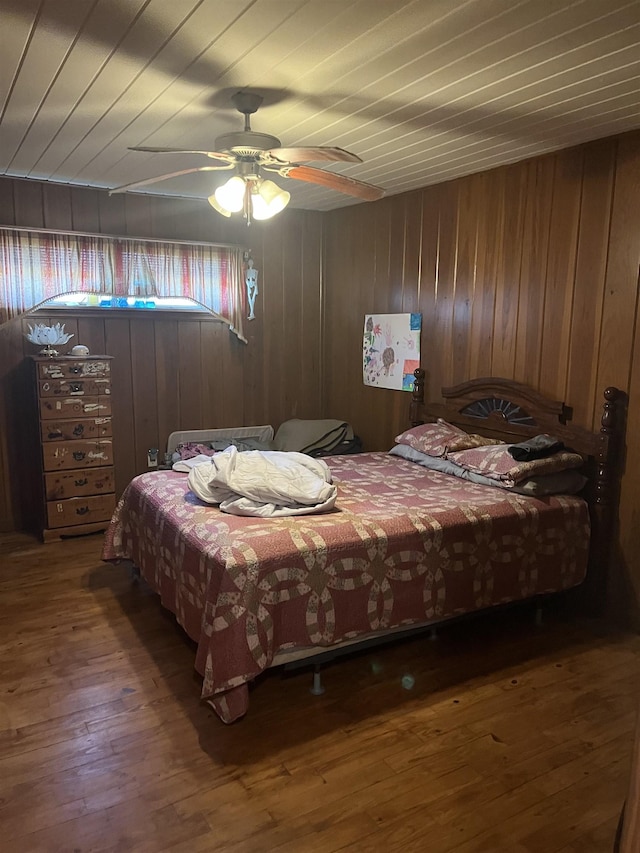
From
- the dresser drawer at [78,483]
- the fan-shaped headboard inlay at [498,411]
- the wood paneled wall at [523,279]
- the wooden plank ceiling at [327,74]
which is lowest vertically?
the dresser drawer at [78,483]

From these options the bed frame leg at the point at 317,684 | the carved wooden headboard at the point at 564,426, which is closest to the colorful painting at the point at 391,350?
the carved wooden headboard at the point at 564,426

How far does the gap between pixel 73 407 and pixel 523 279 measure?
Answer: 2960 millimetres

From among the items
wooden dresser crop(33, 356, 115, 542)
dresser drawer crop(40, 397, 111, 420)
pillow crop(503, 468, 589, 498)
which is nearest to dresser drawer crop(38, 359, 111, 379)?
wooden dresser crop(33, 356, 115, 542)

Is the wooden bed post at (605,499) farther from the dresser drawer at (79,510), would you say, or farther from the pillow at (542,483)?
the dresser drawer at (79,510)

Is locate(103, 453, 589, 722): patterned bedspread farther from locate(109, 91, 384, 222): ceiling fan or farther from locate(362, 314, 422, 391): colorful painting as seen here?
locate(109, 91, 384, 222): ceiling fan

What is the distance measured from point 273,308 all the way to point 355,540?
10.1ft

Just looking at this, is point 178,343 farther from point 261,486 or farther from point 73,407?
point 261,486

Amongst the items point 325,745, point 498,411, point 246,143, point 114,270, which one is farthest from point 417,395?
point 325,745

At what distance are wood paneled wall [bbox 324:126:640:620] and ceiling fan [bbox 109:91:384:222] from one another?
45.0 inches

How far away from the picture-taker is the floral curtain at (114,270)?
4.16 m

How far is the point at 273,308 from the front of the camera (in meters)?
5.16

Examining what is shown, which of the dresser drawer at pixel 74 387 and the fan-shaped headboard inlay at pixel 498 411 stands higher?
the dresser drawer at pixel 74 387

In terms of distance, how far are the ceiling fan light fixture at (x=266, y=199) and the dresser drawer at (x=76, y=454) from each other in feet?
7.07

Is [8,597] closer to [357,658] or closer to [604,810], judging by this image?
[357,658]
